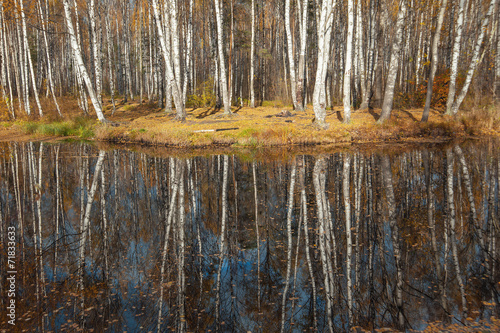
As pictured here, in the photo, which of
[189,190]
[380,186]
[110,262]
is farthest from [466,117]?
[110,262]

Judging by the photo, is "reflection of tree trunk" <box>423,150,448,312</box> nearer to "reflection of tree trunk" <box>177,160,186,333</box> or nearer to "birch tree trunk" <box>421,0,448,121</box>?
"reflection of tree trunk" <box>177,160,186,333</box>

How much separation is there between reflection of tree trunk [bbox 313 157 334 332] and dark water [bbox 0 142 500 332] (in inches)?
0.9

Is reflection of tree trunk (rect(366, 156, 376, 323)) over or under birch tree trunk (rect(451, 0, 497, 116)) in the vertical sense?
under

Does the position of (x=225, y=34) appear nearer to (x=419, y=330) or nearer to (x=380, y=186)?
(x=380, y=186)

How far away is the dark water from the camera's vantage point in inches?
124

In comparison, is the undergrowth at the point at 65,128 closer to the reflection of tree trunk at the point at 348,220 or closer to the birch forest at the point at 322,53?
the birch forest at the point at 322,53

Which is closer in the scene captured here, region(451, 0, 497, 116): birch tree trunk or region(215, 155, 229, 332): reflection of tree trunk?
region(215, 155, 229, 332): reflection of tree trunk

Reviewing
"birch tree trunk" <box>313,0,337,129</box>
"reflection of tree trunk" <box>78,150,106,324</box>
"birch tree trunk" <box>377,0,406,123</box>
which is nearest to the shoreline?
"birch tree trunk" <box>377,0,406,123</box>

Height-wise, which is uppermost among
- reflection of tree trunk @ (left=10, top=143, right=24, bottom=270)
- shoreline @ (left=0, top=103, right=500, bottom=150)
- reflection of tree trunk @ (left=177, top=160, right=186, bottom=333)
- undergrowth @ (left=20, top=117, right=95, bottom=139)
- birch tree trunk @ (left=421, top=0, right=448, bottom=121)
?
birch tree trunk @ (left=421, top=0, right=448, bottom=121)

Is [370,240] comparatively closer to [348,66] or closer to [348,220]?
[348,220]

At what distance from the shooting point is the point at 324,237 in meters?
4.88

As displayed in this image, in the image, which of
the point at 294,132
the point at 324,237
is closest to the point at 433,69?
the point at 294,132

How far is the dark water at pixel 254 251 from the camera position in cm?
314

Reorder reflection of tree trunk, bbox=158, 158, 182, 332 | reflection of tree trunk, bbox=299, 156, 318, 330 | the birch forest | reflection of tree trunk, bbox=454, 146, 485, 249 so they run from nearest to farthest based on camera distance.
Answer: reflection of tree trunk, bbox=299, 156, 318, 330 < reflection of tree trunk, bbox=158, 158, 182, 332 < reflection of tree trunk, bbox=454, 146, 485, 249 < the birch forest
